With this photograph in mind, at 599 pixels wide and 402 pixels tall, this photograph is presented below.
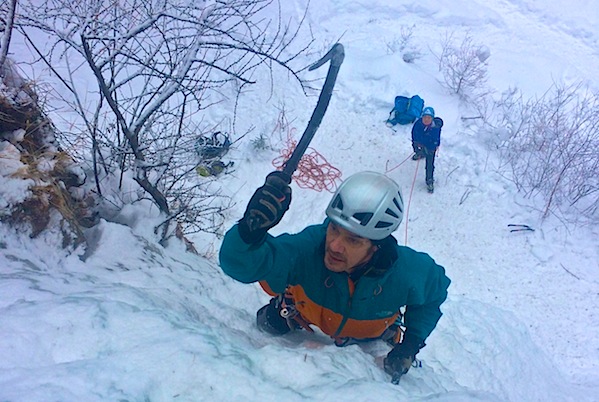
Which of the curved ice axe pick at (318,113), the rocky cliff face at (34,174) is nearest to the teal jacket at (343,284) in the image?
the curved ice axe pick at (318,113)

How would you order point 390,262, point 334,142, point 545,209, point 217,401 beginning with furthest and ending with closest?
point 334,142 < point 545,209 < point 390,262 < point 217,401

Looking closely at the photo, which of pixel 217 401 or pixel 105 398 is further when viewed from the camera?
pixel 217 401

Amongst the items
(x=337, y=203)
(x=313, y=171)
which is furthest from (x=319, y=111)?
(x=313, y=171)

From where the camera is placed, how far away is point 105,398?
154 centimetres

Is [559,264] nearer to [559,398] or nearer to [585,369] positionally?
[585,369]

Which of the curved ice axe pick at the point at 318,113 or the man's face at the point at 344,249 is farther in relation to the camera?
the curved ice axe pick at the point at 318,113

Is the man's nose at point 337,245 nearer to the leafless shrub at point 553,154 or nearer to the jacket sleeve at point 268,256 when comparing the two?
the jacket sleeve at point 268,256

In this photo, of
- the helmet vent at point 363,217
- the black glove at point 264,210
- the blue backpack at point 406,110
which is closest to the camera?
the black glove at point 264,210

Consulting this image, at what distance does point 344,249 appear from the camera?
7.06ft

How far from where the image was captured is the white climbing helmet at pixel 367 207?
6.91 feet

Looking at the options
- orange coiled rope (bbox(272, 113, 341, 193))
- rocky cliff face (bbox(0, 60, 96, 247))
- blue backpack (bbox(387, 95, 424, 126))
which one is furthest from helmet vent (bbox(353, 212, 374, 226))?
blue backpack (bbox(387, 95, 424, 126))

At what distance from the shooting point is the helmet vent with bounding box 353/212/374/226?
2104 millimetres

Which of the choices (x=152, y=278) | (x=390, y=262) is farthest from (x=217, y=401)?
(x=152, y=278)

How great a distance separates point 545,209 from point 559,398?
10.0ft
